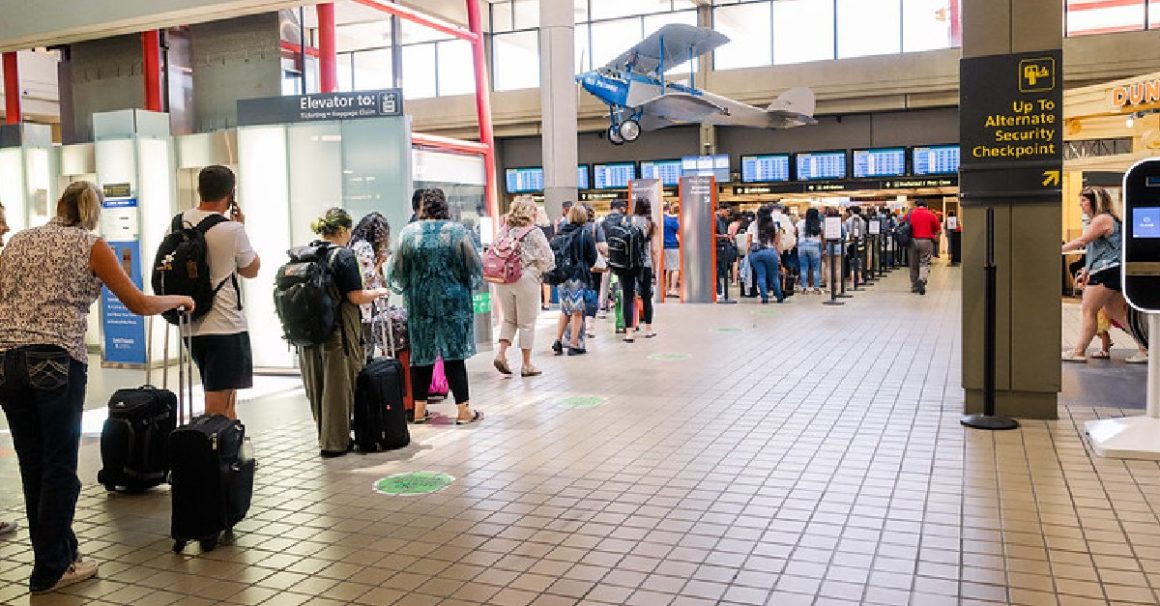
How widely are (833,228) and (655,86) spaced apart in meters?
4.93

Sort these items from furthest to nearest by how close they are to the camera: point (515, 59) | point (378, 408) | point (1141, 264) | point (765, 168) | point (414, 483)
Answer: point (515, 59) < point (765, 168) < point (378, 408) < point (1141, 264) < point (414, 483)

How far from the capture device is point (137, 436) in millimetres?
4938

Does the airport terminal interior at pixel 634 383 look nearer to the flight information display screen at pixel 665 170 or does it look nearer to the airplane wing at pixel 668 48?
the airplane wing at pixel 668 48

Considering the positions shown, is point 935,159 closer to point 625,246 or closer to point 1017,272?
point 625,246

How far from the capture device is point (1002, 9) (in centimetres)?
619

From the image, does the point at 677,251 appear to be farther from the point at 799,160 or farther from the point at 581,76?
the point at 799,160

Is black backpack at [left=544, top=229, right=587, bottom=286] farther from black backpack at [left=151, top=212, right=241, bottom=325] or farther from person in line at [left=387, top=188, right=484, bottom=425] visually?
black backpack at [left=151, top=212, right=241, bottom=325]

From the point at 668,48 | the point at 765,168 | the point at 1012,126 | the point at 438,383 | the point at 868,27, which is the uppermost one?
the point at 868,27

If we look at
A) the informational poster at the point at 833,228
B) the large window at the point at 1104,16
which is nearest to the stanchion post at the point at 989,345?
the informational poster at the point at 833,228

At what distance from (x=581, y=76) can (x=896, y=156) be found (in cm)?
1008

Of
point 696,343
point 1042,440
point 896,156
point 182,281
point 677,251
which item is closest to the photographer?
point 182,281

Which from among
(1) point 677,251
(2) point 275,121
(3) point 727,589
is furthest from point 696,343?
(3) point 727,589

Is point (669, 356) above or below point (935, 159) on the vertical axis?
below

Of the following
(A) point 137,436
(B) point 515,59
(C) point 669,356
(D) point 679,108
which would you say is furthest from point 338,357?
(B) point 515,59
